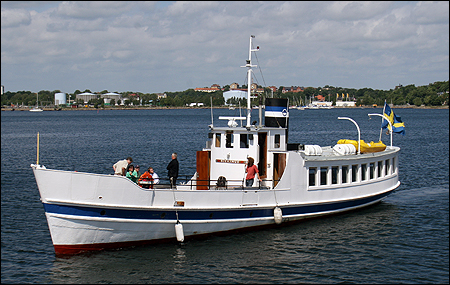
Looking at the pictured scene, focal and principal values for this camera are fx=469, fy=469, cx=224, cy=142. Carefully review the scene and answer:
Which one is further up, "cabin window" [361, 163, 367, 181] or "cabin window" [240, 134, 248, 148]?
"cabin window" [240, 134, 248, 148]

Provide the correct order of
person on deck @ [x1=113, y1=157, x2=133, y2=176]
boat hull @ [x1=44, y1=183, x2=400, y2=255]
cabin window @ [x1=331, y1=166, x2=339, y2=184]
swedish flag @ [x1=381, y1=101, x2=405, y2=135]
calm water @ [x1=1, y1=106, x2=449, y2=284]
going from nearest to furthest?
calm water @ [x1=1, y1=106, x2=449, y2=284]
boat hull @ [x1=44, y1=183, x2=400, y2=255]
person on deck @ [x1=113, y1=157, x2=133, y2=176]
cabin window @ [x1=331, y1=166, x2=339, y2=184]
swedish flag @ [x1=381, y1=101, x2=405, y2=135]

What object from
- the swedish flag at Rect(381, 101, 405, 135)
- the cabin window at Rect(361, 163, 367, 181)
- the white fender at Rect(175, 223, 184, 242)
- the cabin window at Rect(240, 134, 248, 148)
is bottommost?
the white fender at Rect(175, 223, 184, 242)

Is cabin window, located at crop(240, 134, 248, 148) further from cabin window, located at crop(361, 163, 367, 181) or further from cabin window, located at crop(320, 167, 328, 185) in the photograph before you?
cabin window, located at crop(361, 163, 367, 181)

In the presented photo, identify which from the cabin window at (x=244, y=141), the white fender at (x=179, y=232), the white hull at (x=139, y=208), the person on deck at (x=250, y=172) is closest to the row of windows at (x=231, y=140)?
the cabin window at (x=244, y=141)

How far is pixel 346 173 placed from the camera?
71.4 feet

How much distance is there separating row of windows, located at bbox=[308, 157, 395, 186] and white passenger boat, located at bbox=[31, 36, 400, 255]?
0.15 feet

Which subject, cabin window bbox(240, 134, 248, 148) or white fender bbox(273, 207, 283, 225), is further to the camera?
cabin window bbox(240, 134, 248, 148)

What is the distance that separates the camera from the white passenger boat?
1642 centimetres

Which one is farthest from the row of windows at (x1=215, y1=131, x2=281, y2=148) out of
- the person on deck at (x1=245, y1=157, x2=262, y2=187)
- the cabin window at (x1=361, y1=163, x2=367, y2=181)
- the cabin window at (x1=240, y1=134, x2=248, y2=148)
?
the cabin window at (x1=361, y1=163, x2=367, y2=181)

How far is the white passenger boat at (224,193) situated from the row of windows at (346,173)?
1.8 inches

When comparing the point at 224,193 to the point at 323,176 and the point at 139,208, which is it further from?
the point at 323,176

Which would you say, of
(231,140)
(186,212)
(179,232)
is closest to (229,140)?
(231,140)

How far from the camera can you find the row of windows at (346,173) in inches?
811

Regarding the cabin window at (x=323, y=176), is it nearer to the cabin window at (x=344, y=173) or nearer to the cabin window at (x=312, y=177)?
the cabin window at (x=312, y=177)
